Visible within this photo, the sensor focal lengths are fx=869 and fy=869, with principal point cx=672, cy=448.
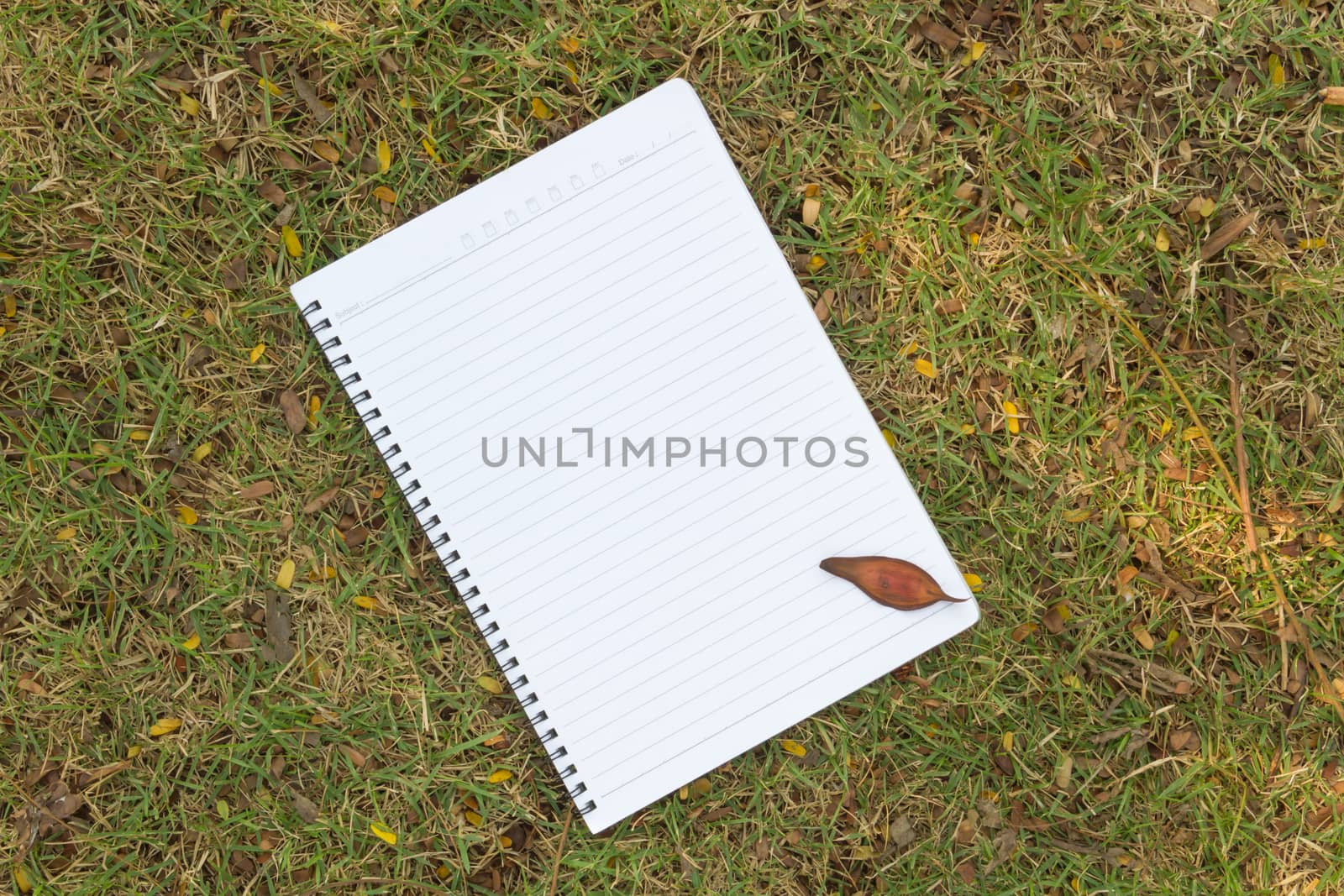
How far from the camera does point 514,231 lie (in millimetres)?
1425

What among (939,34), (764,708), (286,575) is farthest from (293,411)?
(939,34)

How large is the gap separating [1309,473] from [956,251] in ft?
2.42

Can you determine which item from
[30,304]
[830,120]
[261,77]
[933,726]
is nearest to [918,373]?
[830,120]

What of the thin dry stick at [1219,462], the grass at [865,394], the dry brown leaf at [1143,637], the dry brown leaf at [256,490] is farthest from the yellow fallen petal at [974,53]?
the dry brown leaf at [256,490]

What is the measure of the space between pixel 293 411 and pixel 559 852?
0.86 metres

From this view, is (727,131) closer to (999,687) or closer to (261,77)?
(261,77)

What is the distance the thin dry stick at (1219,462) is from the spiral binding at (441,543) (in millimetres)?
1121

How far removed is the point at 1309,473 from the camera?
1523 millimetres

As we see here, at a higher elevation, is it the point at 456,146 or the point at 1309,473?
the point at 456,146

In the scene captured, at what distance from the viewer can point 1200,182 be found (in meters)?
1.52

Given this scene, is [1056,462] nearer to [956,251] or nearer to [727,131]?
[956,251]

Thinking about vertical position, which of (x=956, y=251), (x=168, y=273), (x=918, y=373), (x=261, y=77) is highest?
(x=261, y=77)

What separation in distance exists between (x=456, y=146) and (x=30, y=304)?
0.75 meters

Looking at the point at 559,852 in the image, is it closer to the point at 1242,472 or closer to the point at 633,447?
the point at 633,447
